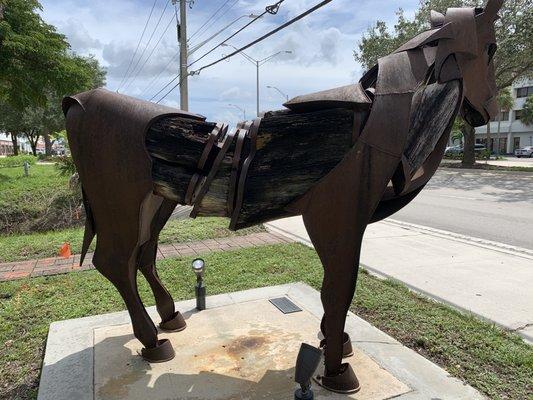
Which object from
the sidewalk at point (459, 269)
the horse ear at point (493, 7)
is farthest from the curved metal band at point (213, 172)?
the sidewalk at point (459, 269)

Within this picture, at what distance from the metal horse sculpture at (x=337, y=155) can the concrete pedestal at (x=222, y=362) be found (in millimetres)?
339

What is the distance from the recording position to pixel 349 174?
90.7 inches

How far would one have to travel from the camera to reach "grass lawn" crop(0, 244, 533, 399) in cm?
304

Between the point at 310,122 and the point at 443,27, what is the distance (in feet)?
2.66

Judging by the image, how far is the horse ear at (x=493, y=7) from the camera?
7.20 ft

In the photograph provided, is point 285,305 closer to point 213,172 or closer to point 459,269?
point 213,172

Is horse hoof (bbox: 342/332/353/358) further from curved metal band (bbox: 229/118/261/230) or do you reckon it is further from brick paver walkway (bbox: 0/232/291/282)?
brick paver walkway (bbox: 0/232/291/282)

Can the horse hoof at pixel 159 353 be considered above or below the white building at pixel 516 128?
below

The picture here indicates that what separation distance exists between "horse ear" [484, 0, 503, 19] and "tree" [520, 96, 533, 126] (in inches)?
2180

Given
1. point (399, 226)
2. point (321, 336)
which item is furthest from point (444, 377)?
point (399, 226)

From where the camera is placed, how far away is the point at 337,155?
2.29 metres

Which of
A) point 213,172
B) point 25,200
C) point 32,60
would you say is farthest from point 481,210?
point 32,60

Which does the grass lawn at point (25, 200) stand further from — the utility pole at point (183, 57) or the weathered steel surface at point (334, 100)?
the weathered steel surface at point (334, 100)

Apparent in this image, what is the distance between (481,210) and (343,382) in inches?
381
